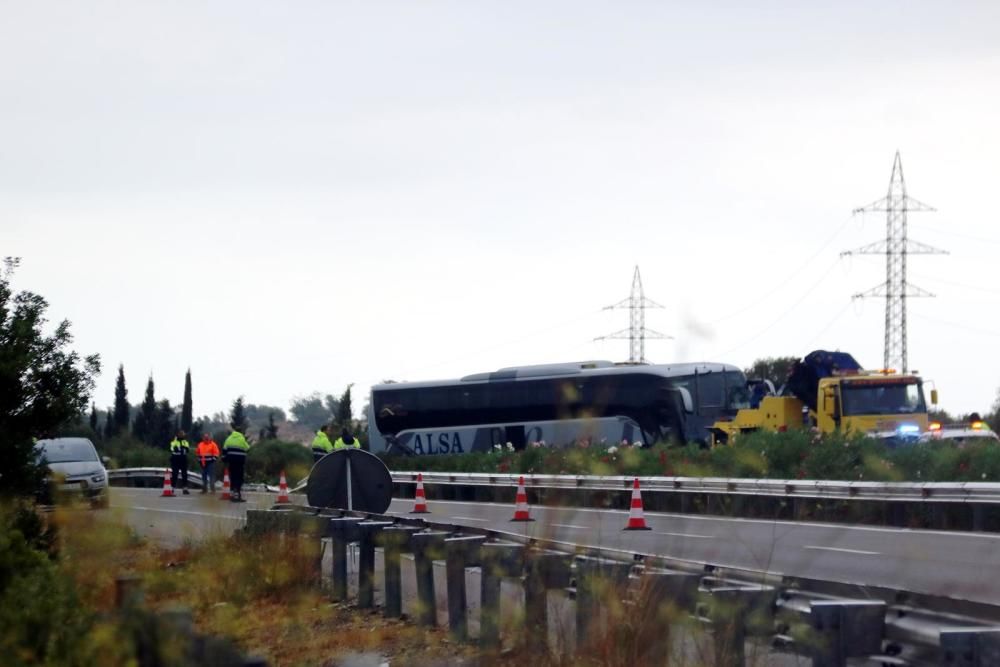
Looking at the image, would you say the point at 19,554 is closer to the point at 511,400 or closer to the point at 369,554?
the point at 369,554

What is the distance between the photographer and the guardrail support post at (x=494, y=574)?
9.40 meters

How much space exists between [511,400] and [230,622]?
4023 centimetres

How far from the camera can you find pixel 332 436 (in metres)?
30.5

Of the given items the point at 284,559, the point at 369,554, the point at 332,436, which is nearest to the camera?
the point at 369,554

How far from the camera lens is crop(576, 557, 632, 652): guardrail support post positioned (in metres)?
7.90

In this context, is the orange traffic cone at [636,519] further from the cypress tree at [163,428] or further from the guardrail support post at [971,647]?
the cypress tree at [163,428]

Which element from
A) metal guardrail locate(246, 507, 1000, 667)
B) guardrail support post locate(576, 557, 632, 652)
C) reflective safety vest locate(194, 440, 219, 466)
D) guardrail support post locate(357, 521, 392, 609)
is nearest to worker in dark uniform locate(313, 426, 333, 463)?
reflective safety vest locate(194, 440, 219, 466)

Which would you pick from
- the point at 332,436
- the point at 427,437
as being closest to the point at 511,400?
the point at 427,437

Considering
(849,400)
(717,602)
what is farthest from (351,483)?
(849,400)

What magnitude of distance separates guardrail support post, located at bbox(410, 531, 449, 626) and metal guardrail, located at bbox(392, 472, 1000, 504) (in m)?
6.73

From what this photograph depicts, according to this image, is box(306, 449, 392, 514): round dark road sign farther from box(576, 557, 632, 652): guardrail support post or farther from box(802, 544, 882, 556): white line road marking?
box(576, 557, 632, 652): guardrail support post

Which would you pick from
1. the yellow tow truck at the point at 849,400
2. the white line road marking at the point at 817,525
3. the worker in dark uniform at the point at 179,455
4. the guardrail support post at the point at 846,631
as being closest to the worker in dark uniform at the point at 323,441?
the white line road marking at the point at 817,525

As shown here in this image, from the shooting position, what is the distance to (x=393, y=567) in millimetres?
12414

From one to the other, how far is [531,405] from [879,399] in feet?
56.0
